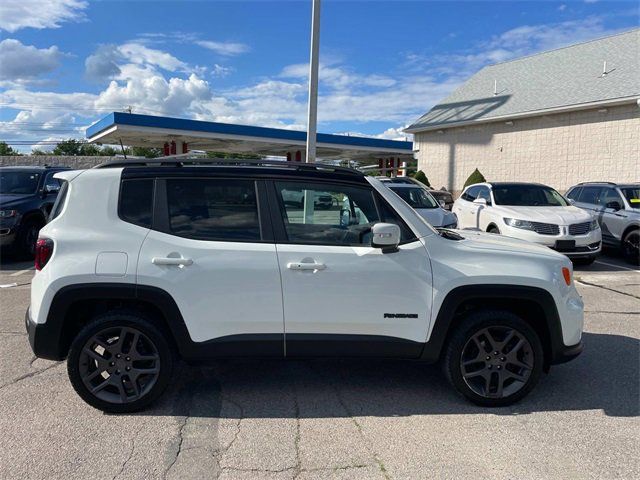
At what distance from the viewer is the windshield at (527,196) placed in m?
10.6

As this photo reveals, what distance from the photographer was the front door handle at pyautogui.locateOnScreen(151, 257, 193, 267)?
3.56 m

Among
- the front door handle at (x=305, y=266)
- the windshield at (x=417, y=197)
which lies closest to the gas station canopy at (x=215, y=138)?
the windshield at (x=417, y=197)

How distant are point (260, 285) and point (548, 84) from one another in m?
24.5

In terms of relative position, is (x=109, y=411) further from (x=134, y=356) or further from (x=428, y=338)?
(x=428, y=338)

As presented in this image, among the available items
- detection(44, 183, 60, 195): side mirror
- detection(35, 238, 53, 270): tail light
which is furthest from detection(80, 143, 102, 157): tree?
detection(35, 238, 53, 270): tail light

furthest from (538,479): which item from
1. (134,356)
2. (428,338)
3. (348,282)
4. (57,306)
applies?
(57,306)

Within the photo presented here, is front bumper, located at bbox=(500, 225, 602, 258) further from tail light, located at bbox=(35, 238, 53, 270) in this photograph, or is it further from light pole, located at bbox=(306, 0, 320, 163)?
tail light, located at bbox=(35, 238, 53, 270)

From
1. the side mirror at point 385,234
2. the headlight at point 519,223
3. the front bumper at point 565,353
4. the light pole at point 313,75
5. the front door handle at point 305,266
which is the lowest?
the front bumper at point 565,353

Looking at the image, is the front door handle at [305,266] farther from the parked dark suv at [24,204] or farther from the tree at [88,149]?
the tree at [88,149]

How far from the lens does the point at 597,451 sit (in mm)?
3188

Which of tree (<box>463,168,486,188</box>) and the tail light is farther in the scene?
tree (<box>463,168,486,188</box>)

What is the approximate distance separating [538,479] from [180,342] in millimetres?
2537

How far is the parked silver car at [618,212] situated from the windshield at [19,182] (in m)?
12.8

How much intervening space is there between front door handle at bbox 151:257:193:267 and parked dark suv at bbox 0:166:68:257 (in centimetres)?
672
